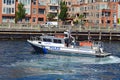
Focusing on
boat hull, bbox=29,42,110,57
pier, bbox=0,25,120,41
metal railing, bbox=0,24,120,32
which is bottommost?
boat hull, bbox=29,42,110,57

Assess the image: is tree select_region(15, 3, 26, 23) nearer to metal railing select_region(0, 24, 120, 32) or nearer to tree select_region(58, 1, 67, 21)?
tree select_region(58, 1, 67, 21)

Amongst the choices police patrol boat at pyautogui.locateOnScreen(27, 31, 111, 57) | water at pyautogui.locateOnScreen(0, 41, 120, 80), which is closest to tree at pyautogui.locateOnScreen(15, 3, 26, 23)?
police patrol boat at pyautogui.locateOnScreen(27, 31, 111, 57)

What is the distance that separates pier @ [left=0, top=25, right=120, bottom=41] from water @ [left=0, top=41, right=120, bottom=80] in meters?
42.1

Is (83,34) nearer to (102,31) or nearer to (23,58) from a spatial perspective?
(102,31)

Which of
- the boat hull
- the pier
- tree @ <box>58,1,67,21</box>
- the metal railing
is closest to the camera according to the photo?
the boat hull

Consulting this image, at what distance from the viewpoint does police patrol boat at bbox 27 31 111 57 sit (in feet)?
274

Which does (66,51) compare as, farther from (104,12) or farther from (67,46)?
(104,12)

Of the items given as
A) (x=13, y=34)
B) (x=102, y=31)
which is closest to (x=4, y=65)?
(x=13, y=34)

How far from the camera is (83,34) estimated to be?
133 m

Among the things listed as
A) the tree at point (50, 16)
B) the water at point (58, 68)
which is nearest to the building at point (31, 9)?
the tree at point (50, 16)

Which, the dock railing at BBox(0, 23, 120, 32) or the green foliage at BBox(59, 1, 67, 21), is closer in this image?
the dock railing at BBox(0, 23, 120, 32)

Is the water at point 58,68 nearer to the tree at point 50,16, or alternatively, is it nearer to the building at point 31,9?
the building at point 31,9

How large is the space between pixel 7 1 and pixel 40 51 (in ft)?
242

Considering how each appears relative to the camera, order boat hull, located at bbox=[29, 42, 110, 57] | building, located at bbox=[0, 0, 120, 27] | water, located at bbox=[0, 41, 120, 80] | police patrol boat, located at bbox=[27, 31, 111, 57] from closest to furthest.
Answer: water, located at bbox=[0, 41, 120, 80], boat hull, located at bbox=[29, 42, 110, 57], police patrol boat, located at bbox=[27, 31, 111, 57], building, located at bbox=[0, 0, 120, 27]
